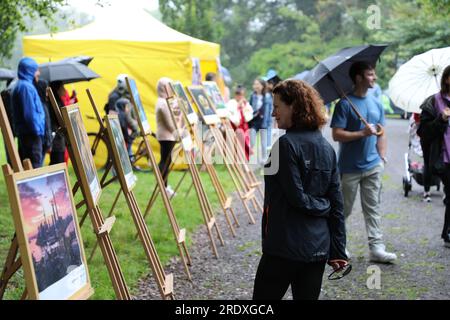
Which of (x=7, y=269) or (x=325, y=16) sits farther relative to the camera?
(x=325, y=16)

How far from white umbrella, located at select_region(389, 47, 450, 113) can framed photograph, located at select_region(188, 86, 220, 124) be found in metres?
2.49

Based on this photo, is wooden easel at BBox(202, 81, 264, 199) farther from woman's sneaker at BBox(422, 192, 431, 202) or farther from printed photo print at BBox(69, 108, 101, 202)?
printed photo print at BBox(69, 108, 101, 202)

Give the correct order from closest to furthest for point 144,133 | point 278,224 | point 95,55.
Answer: point 278,224 → point 144,133 → point 95,55

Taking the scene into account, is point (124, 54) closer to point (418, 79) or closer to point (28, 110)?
point (28, 110)

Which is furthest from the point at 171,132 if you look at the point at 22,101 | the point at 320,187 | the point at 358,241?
the point at 320,187

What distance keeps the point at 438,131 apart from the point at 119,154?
148 inches

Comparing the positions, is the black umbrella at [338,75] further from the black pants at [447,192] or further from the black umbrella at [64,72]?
the black umbrella at [64,72]

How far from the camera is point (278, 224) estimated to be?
386cm

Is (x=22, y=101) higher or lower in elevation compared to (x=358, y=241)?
higher

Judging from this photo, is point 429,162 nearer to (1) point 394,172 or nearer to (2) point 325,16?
(1) point 394,172

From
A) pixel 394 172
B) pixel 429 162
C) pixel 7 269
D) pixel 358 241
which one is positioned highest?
pixel 7 269

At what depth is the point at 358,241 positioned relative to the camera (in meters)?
8.38

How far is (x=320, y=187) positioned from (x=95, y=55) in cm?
1146

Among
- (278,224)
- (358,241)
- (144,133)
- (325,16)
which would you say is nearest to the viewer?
(278,224)
